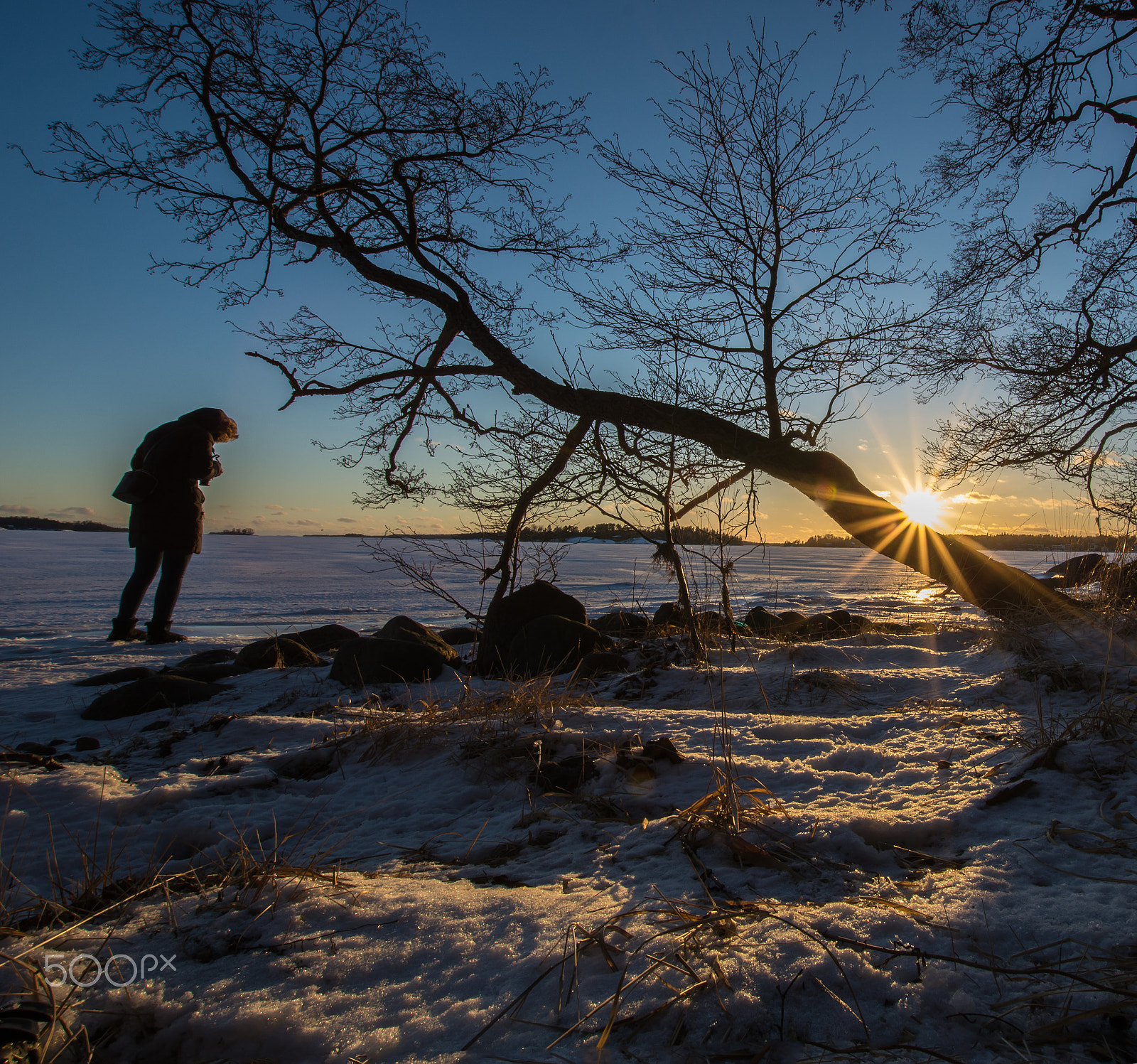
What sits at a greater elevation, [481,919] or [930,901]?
[930,901]

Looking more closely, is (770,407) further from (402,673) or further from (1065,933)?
(1065,933)

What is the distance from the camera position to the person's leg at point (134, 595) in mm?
6398

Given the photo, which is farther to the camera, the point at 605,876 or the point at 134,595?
the point at 134,595

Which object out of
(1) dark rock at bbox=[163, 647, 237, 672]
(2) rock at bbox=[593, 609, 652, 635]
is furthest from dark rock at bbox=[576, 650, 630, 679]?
(1) dark rock at bbox=[163, 647, 237, 672]

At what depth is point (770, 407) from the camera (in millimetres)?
5004

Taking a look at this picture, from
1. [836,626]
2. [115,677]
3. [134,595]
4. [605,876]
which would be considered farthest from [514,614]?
[134,595]

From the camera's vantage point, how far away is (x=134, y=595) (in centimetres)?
651

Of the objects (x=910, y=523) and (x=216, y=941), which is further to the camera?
(x=910, y=523)

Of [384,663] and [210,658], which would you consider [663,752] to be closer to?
[384,663]

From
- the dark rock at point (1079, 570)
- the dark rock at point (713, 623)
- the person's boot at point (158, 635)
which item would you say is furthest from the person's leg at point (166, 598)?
the dark rock at point (1079, 570)

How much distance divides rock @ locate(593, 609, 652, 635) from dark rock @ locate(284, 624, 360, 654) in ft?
8.33

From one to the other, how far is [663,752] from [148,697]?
3205 millimetres

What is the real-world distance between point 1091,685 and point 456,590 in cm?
1178

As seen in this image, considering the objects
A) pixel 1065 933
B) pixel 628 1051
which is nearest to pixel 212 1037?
pixel 628 1051
